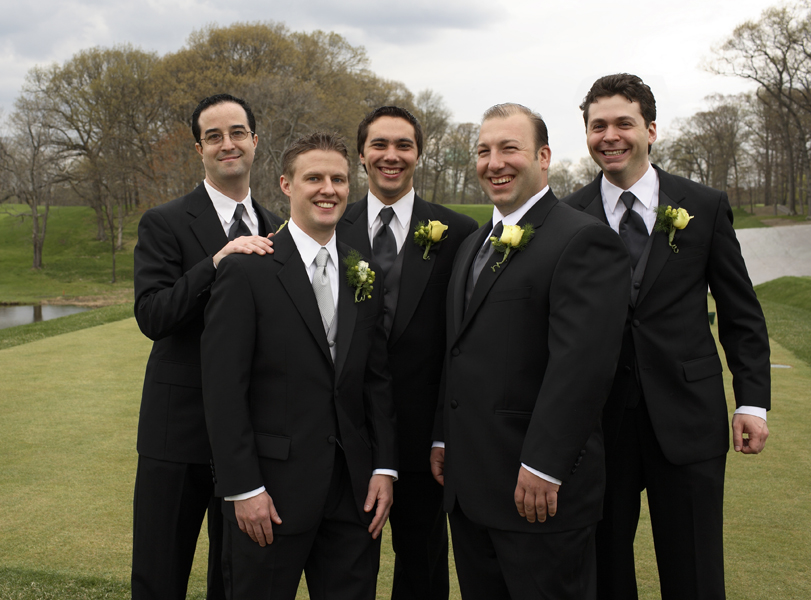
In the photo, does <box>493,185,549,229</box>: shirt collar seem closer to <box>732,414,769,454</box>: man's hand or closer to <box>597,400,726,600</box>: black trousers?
<box>597,400,726,600</box>: black trousers

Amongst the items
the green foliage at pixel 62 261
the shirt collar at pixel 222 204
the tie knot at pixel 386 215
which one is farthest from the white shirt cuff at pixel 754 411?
the green foliage at pixel 62 261

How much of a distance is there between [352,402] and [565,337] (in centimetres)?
94

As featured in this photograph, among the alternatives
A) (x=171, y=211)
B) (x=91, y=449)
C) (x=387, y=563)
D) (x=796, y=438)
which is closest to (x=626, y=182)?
(x=171, y=211)

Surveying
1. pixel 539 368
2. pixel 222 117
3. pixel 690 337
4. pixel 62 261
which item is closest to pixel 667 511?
pixel 690 337

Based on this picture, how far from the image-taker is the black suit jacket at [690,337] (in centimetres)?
273

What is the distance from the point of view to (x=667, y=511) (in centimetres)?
278

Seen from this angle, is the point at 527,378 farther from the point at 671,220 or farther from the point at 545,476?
the point at 671,220

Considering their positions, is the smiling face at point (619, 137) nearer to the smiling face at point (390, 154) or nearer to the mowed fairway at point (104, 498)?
the smiling face at point (390, 154)

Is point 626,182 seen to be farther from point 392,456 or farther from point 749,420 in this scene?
point 392,456

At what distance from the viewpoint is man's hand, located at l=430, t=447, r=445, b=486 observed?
9.52ft

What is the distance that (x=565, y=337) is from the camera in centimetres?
223

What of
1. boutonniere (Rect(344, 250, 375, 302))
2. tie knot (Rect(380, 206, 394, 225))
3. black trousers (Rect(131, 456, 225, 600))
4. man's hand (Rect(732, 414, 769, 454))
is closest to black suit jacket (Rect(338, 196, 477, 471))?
tie knot (Rect(380, 206, 394, 225))

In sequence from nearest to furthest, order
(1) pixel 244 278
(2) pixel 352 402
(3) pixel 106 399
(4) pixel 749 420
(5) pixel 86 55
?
(1) pixel 244 278, (2) pixel 352 402, (4) pixel 749 420, (3) pixel 106 399, (5) pixel 86 55

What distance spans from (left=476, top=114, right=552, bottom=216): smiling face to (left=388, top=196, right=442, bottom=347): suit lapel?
676mm
